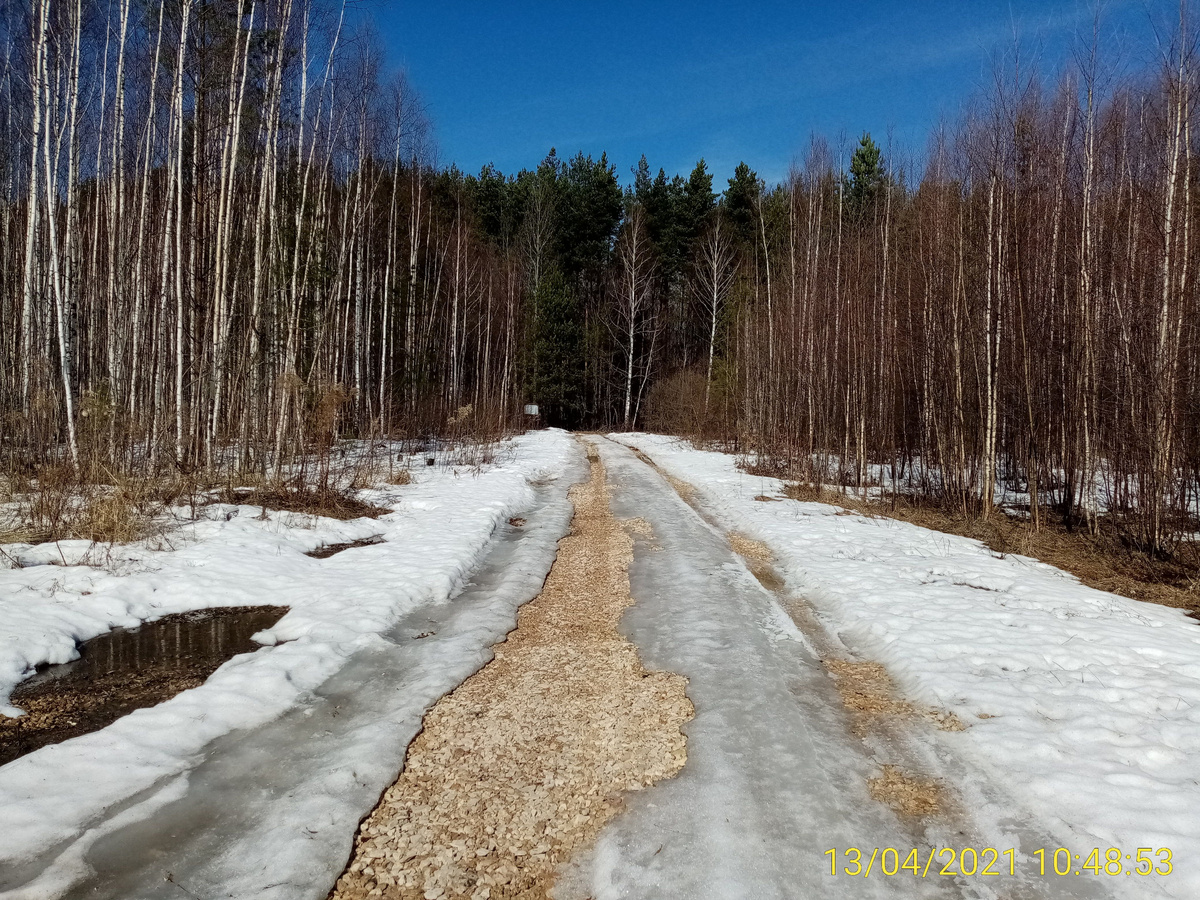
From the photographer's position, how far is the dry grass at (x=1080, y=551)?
6.91 metres

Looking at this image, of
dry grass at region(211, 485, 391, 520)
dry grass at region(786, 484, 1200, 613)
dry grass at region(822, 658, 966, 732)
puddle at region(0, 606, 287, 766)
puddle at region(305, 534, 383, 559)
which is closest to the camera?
puddle at region(0, 606, 287, 766)

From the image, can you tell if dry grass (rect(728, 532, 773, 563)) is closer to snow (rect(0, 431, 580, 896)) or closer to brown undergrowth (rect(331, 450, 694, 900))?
snow (rect(0, 431, 580, 896))

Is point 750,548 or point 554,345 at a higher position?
point 554,345

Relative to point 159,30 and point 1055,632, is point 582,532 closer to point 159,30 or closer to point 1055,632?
point 1055,632

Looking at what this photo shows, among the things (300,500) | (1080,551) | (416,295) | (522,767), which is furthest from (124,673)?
(416,295)

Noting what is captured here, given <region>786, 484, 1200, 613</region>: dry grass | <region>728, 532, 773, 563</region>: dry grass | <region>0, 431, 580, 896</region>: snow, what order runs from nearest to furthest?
<region>0, 431, 580, 896</region>: snow, <region>786, 484, 1200, 613</region>: dry grass, <region>728, 532, 773, 563</region>: dry grass

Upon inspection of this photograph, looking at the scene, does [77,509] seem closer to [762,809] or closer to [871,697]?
[762,809]

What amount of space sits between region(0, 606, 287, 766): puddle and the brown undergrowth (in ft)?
6.12

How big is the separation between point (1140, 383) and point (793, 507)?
5244 mm

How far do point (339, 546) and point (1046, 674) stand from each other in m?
7.35

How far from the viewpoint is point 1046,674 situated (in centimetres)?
443

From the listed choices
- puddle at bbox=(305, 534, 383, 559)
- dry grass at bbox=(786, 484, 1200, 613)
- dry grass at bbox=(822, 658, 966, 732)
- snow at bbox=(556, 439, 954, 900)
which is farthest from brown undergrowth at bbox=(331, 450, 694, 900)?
dry grass at bbox=(786, 484, 1200, 613)

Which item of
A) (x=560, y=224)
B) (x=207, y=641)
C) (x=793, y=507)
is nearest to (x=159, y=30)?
(x=207, y=641)

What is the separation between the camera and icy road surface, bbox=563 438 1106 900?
8.23 feet
